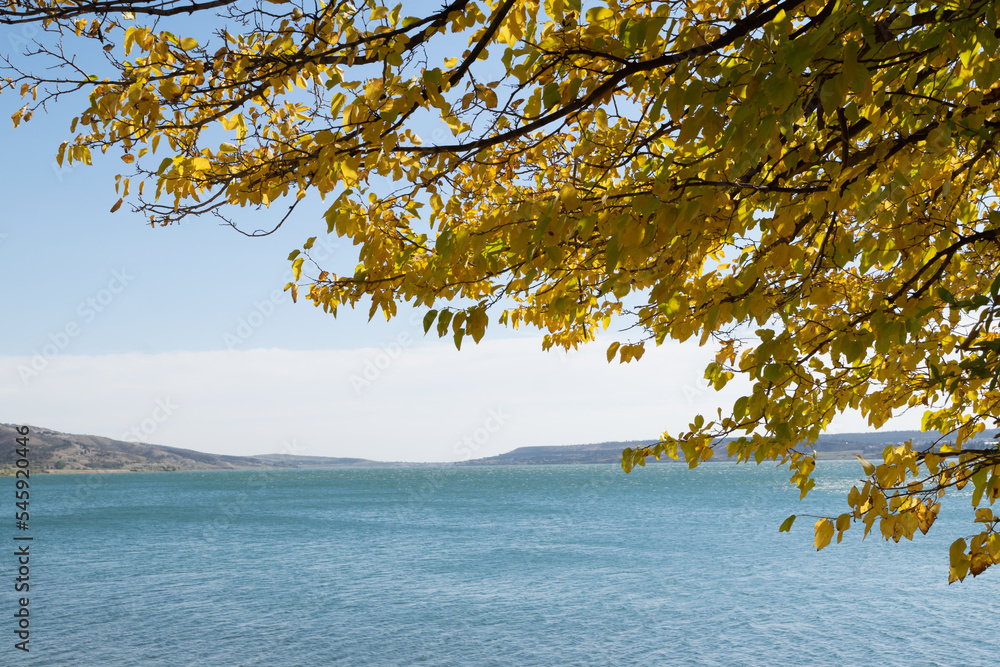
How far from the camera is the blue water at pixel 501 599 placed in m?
17.8

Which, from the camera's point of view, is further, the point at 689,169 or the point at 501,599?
the point at 501,599

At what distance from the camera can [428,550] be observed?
3625cm

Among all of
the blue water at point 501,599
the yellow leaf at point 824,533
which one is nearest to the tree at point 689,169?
the yellow leaf at point 824,533

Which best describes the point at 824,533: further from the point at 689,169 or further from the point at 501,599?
the point at 501,599

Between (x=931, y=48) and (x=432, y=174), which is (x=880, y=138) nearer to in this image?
(x=931, y=48)

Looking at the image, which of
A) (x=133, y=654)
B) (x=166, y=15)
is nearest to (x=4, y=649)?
(x=133, y=654)

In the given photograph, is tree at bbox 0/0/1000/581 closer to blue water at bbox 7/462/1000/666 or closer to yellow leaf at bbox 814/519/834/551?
yellow leaf at bbox 814/519/834/551

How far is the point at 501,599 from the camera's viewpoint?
2361cm

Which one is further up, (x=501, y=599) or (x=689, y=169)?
(x=689, y=169)

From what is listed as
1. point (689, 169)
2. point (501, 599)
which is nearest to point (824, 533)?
point (689, 169)

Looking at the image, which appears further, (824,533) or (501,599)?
(501,599)

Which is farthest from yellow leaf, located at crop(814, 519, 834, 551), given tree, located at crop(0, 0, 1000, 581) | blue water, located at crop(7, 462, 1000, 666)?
blue water, located at crop(7, 462, 1000, 666)

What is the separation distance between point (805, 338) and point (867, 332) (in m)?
0.58

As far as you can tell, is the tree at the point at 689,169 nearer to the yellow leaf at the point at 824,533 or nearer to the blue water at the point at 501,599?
the yellow leaf at the point at 824,533
